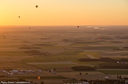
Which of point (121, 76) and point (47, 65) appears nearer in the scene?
point (121, 76)

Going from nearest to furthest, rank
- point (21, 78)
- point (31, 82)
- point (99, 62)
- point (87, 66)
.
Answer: point (31, 82)
point (21, 78)
point (87, 66)
point (99, 62)

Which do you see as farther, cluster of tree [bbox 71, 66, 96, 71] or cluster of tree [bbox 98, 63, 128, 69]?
cluster of tree [bbox 98, 63, 128, 69]

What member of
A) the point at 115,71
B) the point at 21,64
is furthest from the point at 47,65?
the point at 115,71

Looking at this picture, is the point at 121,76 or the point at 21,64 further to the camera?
the point at 21,64

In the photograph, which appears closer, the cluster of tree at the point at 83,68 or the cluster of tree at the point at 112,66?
the cluster of tree at the point at 83,68

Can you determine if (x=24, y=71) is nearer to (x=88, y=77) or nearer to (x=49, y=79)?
(x=49, y=79)

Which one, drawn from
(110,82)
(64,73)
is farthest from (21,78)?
(110,82)

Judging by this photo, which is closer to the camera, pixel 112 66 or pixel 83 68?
pixel 83 68

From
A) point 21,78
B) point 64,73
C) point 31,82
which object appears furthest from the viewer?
point 64,73

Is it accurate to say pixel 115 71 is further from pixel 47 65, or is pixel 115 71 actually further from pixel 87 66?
pixel 47 65
